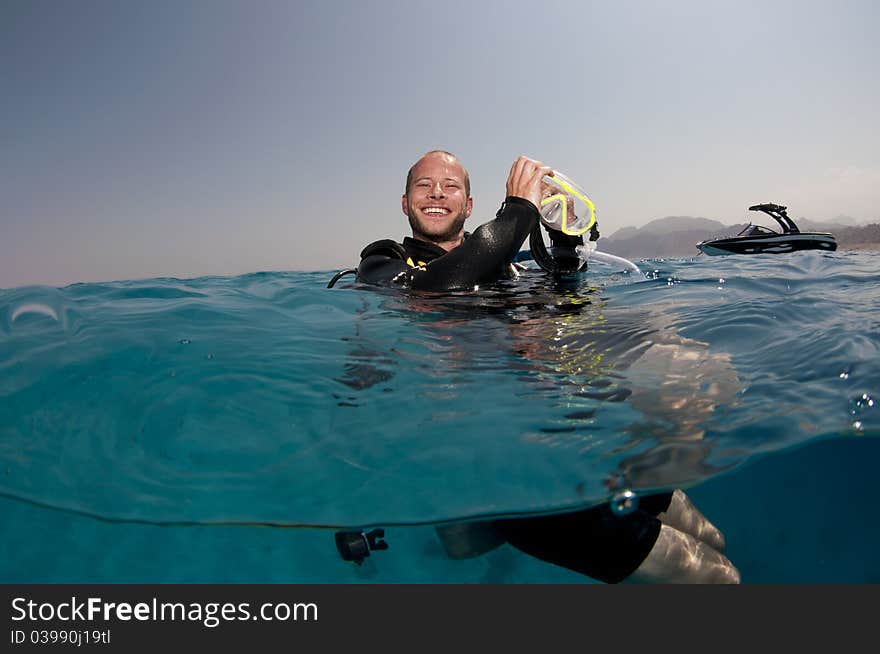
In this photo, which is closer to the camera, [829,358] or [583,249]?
[829,358]

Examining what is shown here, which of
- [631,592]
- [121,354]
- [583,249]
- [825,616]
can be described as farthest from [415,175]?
[825,616]

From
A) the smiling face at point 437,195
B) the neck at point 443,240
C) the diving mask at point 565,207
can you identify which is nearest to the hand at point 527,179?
the diving mask at point 565,207

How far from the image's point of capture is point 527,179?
130 inches

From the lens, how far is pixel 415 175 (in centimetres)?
457

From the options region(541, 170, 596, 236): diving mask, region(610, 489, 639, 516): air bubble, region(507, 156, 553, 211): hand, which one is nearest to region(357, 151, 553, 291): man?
region(507, 156, 553, 211): hand

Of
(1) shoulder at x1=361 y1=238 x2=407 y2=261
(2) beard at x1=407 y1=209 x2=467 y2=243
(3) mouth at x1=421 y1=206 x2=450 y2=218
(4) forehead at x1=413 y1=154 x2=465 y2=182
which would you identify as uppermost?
(4) forehead at x1=413 y1=154 x2=465 y2=182

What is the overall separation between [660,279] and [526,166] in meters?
3.79

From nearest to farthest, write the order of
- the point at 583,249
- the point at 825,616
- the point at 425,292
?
the point at 825,616
the point at 425,292
the point at 583,249

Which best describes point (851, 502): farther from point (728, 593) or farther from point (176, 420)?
point (176, 420)

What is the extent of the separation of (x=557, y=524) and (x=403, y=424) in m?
0.89

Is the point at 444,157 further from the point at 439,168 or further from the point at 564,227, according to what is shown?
the point at 564,227

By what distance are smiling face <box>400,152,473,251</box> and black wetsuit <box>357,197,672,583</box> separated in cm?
131

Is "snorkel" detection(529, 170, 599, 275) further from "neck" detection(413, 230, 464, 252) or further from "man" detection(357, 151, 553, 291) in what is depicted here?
"neck" detection(413, 230, 464, 252)

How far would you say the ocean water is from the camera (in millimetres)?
2010
